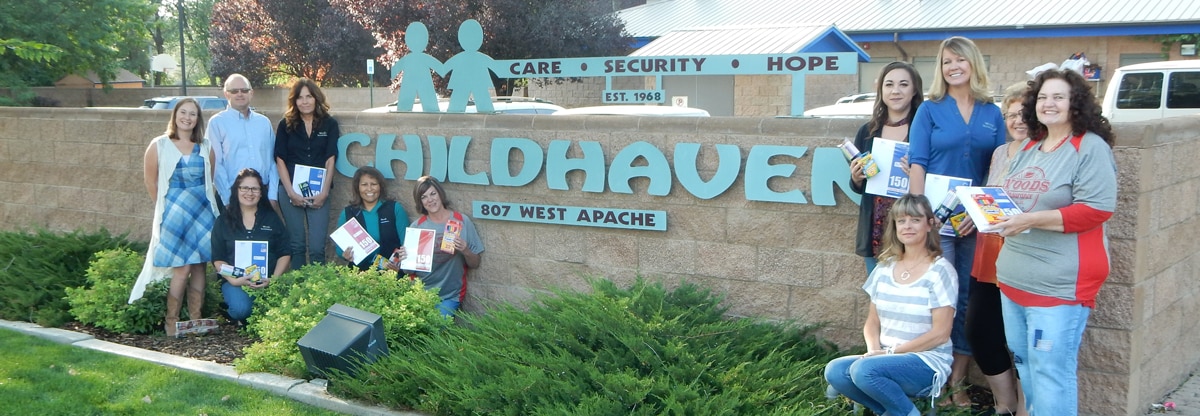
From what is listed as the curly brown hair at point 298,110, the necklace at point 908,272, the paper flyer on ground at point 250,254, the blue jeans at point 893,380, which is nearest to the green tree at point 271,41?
the curly brown hair at point 298,110

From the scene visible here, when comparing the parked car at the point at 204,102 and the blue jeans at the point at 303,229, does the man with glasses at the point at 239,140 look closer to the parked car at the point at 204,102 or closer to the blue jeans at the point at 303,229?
the blue jeans at the point at 303,229

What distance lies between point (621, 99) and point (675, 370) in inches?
92.9

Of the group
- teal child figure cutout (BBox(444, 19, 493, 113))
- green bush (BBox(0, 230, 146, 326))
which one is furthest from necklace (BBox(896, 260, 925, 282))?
green bush (BBox(0, 230, 146, 326))

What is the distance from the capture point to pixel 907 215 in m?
4.29

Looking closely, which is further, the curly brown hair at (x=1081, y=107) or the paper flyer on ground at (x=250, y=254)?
the paper flyer on ground at (x=250, y=254)

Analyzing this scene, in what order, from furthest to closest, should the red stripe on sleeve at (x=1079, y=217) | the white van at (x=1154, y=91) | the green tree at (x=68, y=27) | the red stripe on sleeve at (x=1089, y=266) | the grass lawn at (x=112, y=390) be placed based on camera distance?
the green tree at (x=68, y=27)
the white van at (x=1154, y=91)
the grass lawn at (x=112, y=390)
the red stripe on sleeve at (x=1089, y=266)
the red stripe on sleeve at (x=1079, y=217)

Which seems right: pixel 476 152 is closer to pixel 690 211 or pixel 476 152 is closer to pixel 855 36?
pixel 690 211

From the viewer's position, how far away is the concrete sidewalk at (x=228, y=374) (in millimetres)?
5098

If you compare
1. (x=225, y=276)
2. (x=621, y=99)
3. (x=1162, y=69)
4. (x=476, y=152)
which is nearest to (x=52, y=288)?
(x=225, y=276)

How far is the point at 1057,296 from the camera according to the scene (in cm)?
393

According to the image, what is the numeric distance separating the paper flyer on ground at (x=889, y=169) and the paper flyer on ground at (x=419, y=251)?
2883 mm

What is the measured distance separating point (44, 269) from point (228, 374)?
2856 mm

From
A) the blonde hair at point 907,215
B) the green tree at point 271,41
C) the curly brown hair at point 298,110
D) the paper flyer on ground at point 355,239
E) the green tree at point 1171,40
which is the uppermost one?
the green tree at point 271,41

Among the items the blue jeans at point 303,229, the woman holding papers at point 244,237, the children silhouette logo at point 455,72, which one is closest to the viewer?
the woman holding papers at point 244,237
